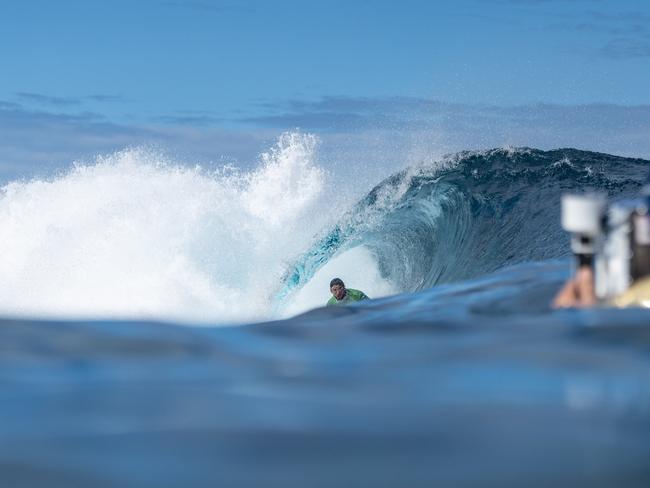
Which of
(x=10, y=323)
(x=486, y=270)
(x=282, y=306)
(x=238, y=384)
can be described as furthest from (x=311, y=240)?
(x=238, y=384)

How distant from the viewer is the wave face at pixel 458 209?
18453mm

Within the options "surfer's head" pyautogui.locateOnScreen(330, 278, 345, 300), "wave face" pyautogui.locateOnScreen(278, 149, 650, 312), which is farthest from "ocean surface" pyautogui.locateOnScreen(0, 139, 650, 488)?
"wave face" pyautogui.locateOnScreen(278, 149, 650, 312)

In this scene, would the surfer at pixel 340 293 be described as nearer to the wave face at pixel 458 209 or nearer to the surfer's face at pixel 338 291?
the surfer's face at pixel 338 291

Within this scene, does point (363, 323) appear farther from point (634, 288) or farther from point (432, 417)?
point (432, 417)

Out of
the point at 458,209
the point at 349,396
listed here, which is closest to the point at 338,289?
the point at 458,209

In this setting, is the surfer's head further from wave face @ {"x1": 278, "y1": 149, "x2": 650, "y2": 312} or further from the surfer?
wave face @ {"x1": 278, "y1": 149, "x2": 650, "y2": 312}

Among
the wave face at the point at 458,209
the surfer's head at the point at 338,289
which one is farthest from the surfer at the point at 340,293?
the wave face at the point at 458,209

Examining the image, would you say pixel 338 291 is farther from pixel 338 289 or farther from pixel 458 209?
pixel 458 209

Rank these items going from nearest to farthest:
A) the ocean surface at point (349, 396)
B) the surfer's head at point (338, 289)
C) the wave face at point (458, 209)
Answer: the ocean surface at point (349, 396) → the surfer's head at point (338, 289) → the wave face at point (458, 209)

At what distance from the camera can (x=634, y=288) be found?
15.5 feet

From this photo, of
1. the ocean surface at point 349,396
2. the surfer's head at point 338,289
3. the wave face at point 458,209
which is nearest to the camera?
the ocean surface at point 349,396

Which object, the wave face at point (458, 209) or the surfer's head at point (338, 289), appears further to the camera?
the wave face at point (458, 209)

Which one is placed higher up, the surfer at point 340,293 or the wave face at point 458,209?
the wave face at point 458,209

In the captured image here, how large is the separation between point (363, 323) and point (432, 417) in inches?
104
